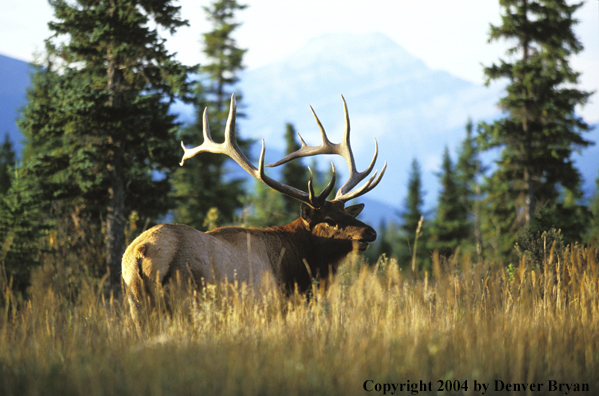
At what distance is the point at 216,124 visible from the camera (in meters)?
24.5

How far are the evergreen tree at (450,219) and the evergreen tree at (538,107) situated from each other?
1434 centimetres

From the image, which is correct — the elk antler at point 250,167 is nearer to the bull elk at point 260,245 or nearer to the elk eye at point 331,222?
the bull elk at point 260,245

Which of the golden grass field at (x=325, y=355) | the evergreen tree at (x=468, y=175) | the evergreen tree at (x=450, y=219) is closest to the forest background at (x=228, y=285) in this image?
the golden grass field at (x=325, y=355)

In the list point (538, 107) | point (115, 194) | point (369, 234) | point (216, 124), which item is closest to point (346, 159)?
point (369, 234)

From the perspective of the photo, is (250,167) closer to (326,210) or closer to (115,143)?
(326,210)

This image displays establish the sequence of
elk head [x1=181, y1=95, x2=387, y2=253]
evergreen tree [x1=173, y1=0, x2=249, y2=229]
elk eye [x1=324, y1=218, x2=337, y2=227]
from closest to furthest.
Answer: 1. elk head [x1=181, y1=95, x2=387, y2=253]
2. elk eye [x1=324, y1=218, x2=337, y2=227]
3. evergreen tree [x1=173, y1=0, x2=249, y2=229]

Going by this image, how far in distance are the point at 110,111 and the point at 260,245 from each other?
5.89m

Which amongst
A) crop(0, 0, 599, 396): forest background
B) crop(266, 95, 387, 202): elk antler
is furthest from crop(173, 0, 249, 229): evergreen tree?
crop(266, 95, 387, 202): elk antler

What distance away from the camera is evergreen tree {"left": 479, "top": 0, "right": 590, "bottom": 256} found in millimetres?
16953

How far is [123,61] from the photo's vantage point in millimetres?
10234

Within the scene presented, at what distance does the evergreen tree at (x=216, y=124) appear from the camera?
75.0 ft

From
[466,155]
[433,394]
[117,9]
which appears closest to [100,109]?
[117,9]

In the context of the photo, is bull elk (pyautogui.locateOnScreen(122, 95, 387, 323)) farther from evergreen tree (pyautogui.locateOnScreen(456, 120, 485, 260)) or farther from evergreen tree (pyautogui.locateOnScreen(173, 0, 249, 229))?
evergreen tree (pyautogui.locateOnScreen(456, 120, 485, 260))

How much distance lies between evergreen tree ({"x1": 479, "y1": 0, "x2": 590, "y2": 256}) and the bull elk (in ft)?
42.4
